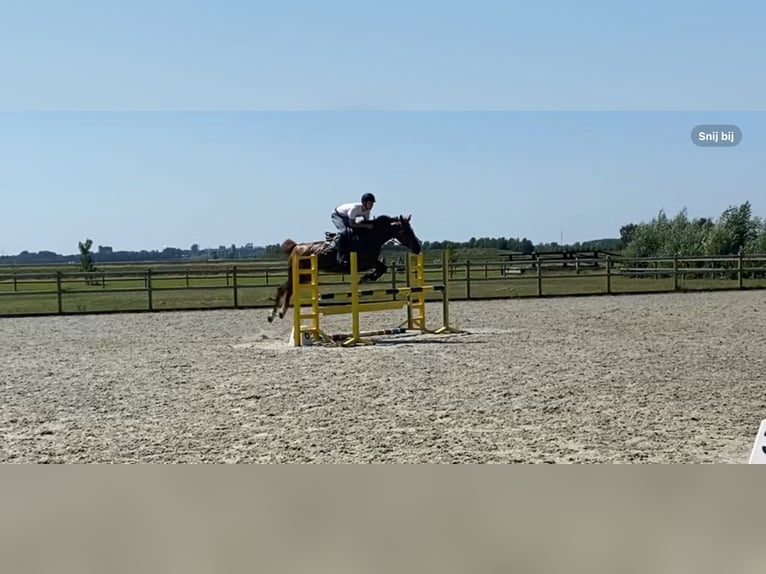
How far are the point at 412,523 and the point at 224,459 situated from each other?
1369mm

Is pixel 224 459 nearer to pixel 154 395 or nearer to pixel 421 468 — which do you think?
pixel 421 468

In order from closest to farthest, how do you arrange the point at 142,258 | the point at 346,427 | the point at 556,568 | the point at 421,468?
the point at 556,568 → the point at 421,468 → the point at 346,427 → the point at 142,258

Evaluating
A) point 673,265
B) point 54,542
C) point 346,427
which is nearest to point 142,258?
point 673,265

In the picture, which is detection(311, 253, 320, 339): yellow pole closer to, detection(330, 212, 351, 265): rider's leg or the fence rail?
detection(330, 212, 351, 265): rider's leg

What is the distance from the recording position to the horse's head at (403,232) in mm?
10305

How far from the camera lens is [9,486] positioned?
397cm

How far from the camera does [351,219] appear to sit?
10.0 meters

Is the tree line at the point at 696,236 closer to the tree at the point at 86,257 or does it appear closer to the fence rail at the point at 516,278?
the fence rail at the point at 516,278

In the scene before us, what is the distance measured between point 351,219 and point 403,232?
2.46 ft

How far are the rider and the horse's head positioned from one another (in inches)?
13.8

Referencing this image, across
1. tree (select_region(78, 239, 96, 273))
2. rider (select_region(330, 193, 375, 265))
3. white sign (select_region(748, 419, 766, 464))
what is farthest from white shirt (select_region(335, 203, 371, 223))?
tree (select_region(78, 239, 96, 273))

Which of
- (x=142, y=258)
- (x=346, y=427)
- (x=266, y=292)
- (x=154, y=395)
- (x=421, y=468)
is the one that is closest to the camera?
(x=421, y=468)

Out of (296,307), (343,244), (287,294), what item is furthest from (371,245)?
(287,294)

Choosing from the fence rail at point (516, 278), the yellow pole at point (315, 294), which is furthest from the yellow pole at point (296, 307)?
the fence rail at point (516, 278)
